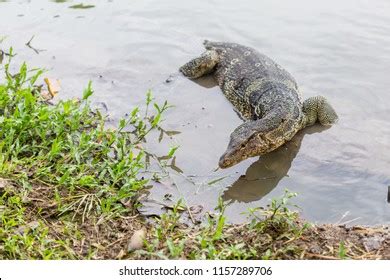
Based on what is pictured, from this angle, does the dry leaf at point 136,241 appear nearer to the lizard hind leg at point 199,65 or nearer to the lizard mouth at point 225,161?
the lizard mouth at point 225,161

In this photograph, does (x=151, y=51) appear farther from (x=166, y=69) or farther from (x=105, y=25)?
(x=105, y=25)

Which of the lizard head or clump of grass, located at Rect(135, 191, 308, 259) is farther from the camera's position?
the lizard head

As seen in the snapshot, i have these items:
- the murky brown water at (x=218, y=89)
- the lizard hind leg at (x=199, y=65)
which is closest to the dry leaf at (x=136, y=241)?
the murky brown water at (x=218, y=89)

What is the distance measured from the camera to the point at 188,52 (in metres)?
9.21

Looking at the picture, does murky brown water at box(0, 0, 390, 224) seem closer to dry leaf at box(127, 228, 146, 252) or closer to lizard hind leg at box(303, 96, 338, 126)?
lizard hind leg at box(303, 96, 338, 126)

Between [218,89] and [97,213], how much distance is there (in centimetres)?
396

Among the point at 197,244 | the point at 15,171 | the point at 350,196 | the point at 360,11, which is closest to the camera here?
the point at 197,244

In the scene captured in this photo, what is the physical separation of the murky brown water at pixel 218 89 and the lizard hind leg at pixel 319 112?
14 centimetres

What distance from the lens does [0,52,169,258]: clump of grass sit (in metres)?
4.48

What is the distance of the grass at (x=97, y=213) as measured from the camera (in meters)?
4.28

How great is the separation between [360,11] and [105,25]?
4.44 m

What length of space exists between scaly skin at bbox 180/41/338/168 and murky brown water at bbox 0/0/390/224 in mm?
169

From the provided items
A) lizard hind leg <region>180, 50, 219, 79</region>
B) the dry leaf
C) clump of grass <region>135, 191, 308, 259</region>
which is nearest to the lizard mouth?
clump of grass <region>135, 191, 308, 259</region>

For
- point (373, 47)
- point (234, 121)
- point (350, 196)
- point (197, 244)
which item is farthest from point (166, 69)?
point (197, 244)
